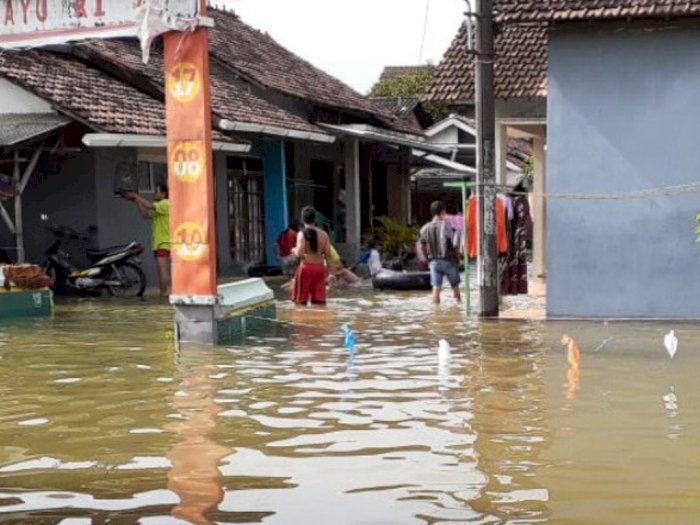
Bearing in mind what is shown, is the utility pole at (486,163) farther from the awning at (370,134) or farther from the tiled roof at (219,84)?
the awning at (370,134)

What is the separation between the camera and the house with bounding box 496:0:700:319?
44.0ft

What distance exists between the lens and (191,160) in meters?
11.8

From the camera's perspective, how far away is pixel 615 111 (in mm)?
13664

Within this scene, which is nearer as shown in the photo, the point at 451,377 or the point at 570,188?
the point at 451,377

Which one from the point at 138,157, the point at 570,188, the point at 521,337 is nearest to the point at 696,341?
the point at 521,337

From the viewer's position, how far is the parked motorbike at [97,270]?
58.4ft

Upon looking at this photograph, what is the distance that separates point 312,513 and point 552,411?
302 cm

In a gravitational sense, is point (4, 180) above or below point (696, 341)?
above

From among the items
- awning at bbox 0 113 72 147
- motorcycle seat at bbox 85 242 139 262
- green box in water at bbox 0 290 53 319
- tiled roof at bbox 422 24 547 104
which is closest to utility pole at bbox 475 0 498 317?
tiled roof at bbox 422 24 547 104

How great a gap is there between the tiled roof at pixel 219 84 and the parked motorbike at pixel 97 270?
3.74 meters

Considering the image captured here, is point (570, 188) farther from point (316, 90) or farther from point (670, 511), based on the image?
point (316, 90)

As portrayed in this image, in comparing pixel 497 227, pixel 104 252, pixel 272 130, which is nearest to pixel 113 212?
pixel 104 252

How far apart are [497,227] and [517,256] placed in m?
1.23

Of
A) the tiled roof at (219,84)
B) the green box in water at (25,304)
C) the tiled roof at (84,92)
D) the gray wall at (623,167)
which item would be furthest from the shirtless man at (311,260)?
the tiled roof at (219,84)
